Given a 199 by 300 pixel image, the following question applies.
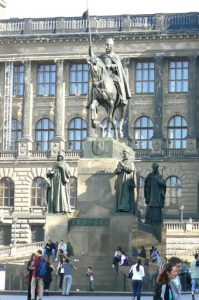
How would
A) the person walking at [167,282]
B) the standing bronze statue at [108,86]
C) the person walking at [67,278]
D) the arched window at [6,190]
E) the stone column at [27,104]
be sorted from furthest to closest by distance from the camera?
the stone column at [27,104]
the arched window at [6,190]
the standing bronze statue at [108,86]
the person walking at [67,278]
the person walking at [167,282]

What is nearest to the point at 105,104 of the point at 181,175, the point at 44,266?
the point at 44,266

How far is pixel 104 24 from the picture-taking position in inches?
3342

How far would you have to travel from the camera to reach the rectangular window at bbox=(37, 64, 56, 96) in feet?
283

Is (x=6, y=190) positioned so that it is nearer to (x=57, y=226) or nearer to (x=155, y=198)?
(x=155, y=198)

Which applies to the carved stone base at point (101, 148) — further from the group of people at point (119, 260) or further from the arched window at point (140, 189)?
the arched window at point (140, 189)

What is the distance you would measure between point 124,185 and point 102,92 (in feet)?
12.8

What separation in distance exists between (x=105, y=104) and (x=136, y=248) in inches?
228

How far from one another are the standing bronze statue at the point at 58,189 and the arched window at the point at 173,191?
4403cm

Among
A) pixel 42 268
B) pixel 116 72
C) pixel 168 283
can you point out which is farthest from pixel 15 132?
pixel 168 283

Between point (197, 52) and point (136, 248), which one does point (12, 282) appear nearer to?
point (136, 248)

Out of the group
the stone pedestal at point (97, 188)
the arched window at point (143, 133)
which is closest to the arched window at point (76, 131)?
the arched window at point (143, 133)

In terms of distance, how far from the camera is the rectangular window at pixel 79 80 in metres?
85.5

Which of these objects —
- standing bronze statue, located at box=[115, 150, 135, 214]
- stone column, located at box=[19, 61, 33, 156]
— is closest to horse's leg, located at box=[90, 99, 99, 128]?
standing bronze statue, located at box=[115, 150, 135, 214]

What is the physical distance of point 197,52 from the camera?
82.8 m
